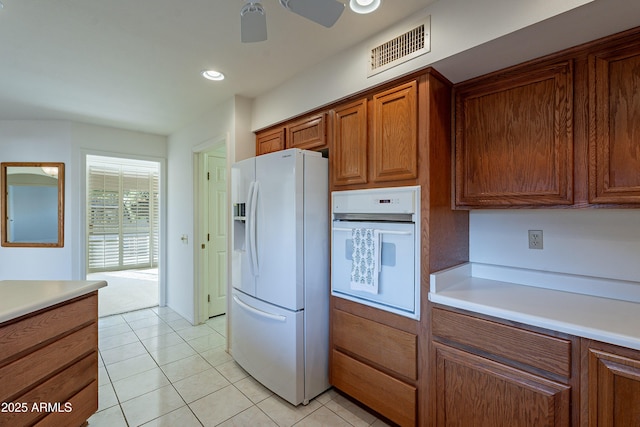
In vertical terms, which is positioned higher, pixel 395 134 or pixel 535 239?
pixel 395 134

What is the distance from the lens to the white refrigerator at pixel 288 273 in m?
1.98

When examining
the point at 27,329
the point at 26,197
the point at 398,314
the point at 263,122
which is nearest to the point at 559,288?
the point at 398,314

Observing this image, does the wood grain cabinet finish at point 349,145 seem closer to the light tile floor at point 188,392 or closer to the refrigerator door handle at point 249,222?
the refrigerator door handle at point 249,222

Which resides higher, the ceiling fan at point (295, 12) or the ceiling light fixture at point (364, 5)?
the ceiling light fixture at point (364, 5)

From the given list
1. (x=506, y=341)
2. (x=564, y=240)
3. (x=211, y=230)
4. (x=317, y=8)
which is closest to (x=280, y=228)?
(x=317, y=8)

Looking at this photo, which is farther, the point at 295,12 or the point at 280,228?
the point at 280,228

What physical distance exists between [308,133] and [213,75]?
909 mm

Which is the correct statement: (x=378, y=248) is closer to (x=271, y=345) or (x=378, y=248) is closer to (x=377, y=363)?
(x=377, y=363)

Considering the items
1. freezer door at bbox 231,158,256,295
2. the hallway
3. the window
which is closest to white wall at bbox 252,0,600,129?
freezer door at bbox 231,158,256,295

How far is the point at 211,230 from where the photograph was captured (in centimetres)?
362

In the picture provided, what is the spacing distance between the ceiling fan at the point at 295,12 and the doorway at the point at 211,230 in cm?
240

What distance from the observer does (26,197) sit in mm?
3521

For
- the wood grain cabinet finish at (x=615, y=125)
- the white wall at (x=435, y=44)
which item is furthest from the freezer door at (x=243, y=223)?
the wood grain cabinet finish at (x=615, y=125)

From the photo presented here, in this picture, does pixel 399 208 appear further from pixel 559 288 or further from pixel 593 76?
pixel 593 76
